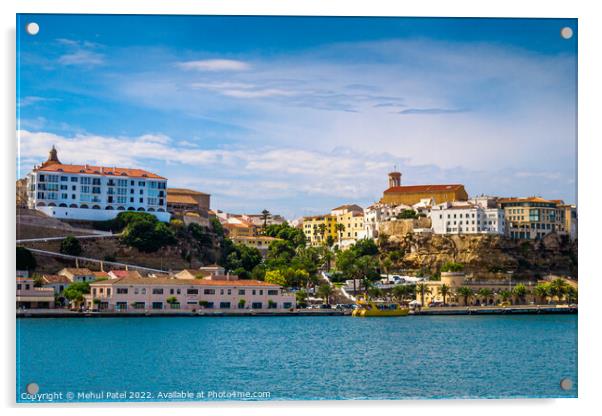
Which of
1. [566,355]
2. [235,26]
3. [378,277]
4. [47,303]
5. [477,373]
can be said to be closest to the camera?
[235,26]

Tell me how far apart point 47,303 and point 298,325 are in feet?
19.8

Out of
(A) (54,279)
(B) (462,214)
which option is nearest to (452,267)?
(B) (462,214)

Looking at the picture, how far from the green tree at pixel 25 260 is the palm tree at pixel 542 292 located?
54.4 ft

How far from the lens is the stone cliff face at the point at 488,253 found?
39.9 meters

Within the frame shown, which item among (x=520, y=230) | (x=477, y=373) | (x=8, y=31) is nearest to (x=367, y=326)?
(x=477, y=373)

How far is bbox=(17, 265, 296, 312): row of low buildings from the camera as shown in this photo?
25.7 metres

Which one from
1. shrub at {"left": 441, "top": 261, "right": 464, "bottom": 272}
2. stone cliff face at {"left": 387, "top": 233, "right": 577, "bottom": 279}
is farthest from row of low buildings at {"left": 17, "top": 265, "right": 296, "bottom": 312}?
stone cliff face at {"left": 387, "top": 233, "right": 577, "bottom": 279}

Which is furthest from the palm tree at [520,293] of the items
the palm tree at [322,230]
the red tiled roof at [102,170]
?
the palm tree at [322,230]

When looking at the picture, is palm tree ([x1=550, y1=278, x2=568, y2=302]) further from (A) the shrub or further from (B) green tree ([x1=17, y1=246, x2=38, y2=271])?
(B) green tree ([x1=17, y1=246, x2=38, y2=271])

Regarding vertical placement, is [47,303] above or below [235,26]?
below

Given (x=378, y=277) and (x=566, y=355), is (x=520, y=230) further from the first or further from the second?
(x=566, y=355)

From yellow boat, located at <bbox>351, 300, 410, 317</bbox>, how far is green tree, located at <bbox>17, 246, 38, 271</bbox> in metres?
8.67

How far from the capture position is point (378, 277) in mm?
36562

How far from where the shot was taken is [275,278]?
103ft
